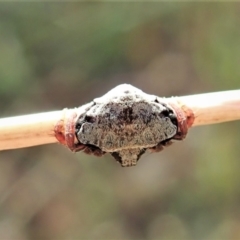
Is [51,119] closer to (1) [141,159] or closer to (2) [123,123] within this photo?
(2) [123,123]

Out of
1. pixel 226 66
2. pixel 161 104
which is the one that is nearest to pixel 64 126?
pixel 161 104

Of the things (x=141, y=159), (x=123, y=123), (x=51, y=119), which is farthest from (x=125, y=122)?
(x=141, y=159)

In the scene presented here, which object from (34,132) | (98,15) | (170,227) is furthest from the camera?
(170,227)

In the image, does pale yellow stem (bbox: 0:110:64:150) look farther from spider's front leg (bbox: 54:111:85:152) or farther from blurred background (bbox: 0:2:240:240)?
blurred background (bbox: 0:2:240:240)

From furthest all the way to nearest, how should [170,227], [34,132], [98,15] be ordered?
[170,227]
[98,15]
[34,132]

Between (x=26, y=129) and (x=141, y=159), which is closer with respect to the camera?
(x=26, y=129)

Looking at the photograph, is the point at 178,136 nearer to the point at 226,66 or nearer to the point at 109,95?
the point at 109,95

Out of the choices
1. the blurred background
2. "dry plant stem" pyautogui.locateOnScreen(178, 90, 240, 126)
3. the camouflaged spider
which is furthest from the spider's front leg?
the blurred background
